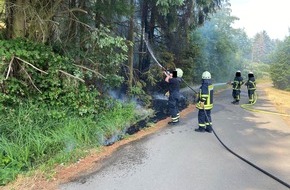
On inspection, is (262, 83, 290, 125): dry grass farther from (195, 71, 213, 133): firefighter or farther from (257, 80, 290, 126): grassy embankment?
(195, 71, 213, 133): firefighter

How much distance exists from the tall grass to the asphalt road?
1.06m

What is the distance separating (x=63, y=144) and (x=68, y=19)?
12.1ft

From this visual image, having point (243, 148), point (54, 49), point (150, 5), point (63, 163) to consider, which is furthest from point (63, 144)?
point (150, 5)

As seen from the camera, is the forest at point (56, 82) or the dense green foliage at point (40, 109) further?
the forest at point (56, 82)

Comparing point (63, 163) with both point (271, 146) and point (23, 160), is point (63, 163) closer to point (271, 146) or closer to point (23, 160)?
point (23, 160)

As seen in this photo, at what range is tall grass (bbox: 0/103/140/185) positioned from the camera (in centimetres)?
525

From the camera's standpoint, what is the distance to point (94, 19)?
28.9 ft

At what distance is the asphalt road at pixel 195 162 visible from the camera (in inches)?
176

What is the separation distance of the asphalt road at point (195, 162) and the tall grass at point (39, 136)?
106 cm

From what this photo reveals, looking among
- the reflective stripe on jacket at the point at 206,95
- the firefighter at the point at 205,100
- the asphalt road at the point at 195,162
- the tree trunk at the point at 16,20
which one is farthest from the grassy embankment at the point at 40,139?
the reflective stripe on jacket at the point at 206,95

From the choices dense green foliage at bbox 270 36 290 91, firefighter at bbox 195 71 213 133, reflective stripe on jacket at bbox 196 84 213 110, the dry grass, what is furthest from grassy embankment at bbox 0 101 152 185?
dense green foliage at bbox 270 36 290 91

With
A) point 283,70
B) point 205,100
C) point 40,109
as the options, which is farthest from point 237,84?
point 283,70

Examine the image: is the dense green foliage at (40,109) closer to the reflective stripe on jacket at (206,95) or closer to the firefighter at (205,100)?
the firefighter at (205,100)

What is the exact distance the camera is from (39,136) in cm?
591
